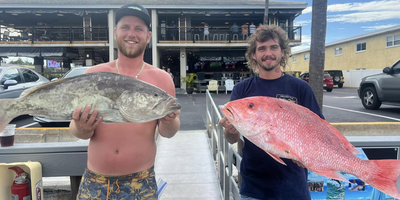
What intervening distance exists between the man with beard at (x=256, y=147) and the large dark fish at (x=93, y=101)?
0.52 metres

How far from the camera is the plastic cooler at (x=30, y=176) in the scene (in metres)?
2.46

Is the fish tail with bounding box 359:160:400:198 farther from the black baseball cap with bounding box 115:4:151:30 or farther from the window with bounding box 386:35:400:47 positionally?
the window with bounding box 386:35:400:47

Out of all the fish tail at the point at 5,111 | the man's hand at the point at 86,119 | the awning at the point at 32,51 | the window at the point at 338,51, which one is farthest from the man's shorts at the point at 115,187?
the window at the point at 338,51

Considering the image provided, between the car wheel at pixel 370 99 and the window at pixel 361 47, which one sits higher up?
the window at pixel 361 47

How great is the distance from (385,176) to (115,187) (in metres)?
1.60

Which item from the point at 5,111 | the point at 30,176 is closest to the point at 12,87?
the point at 30,176

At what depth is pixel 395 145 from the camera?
2332 millimetres

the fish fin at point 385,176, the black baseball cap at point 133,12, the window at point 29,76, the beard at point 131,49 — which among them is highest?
the black baseball cap at point 133,12

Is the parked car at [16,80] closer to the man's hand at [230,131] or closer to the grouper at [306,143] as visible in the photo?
the man's hand at [230,131]

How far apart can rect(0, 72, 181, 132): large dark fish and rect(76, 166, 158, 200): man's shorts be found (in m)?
0.51

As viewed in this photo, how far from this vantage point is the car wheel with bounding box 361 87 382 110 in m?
8.98

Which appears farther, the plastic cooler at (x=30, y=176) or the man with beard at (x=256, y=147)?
the plastic cooler at (x=30, y=176)

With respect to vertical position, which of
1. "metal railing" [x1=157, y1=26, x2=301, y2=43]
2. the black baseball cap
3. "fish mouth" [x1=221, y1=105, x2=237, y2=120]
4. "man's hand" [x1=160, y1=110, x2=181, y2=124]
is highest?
"metal railing" [x1=157, y1=26, x2=301, y2=43]

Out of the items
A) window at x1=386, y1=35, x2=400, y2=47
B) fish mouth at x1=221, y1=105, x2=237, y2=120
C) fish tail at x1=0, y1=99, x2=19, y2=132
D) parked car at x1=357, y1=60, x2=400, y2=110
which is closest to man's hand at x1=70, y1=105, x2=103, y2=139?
fish tail at x1=0, y1=99, x2=19, y2=132
